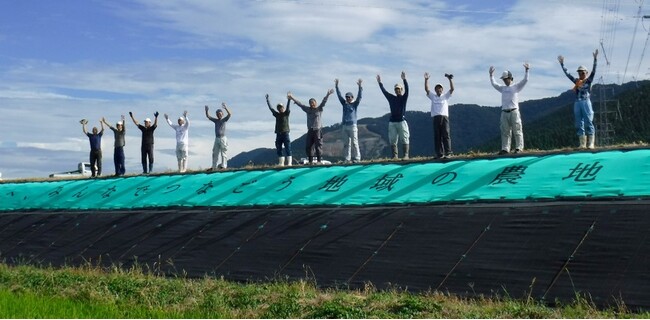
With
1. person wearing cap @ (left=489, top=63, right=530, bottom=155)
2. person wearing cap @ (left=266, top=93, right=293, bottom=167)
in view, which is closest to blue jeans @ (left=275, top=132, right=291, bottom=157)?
person wearing cap @ (left=266, top=93, right=293, bottom=167)

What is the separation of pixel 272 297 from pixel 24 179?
25.6 meters

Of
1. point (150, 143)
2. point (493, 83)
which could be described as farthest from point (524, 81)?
point (150, 143)

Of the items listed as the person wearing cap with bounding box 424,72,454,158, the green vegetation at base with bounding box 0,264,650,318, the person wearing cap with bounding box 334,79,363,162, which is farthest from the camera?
the person wearing cap with bounding box 334,79,363,162

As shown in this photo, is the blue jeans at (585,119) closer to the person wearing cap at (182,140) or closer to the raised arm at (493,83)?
the raised arm at (493,83)

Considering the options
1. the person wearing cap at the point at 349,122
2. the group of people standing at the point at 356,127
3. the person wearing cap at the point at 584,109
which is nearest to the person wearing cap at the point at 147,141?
the group of people standing at the point at 356,127

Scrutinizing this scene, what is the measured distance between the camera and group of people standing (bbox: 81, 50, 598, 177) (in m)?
21.4

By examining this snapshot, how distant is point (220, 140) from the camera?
29406mm

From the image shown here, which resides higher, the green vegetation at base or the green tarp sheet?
the green tarp sheet

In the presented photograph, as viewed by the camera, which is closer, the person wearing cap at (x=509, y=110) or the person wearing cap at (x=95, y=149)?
the person wearing cap at (x=509, y=110)

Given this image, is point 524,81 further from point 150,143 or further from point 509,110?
point 150,143

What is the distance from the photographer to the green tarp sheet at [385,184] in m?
18.0

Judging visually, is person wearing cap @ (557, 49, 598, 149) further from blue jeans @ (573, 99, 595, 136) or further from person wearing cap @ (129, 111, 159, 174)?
person wearing cap @ (129, 111, 159, 174)

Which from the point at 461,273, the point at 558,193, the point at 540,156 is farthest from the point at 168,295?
the point at 540,156

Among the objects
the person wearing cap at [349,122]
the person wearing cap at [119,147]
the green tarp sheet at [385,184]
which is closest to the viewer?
the green tarp sheet at [385,184]
